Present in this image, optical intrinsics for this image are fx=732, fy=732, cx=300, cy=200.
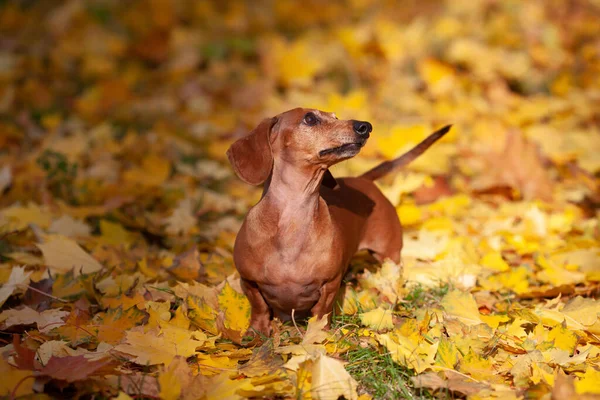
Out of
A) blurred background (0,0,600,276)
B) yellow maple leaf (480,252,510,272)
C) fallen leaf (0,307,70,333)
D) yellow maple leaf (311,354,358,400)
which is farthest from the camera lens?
blurred background (0,0,600,276)

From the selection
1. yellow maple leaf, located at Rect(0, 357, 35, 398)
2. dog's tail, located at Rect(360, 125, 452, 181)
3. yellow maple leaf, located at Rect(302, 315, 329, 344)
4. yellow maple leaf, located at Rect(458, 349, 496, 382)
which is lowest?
yellow maple leaf, located at Rect(458, 349, 496, 382)

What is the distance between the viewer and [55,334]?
244 centimetres

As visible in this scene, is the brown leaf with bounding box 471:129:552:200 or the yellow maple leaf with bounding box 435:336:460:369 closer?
the yellow maple leaf with bounding box 435:336:460:369

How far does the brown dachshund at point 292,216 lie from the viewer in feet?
8.21

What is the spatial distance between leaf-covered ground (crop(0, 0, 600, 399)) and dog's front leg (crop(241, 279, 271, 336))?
64mm

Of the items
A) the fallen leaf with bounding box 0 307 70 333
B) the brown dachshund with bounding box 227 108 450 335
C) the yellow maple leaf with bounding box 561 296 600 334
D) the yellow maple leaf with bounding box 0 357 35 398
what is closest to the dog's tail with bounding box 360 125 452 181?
the brown dachshund with bounding box 227 108 450 335

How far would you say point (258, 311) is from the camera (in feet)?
8.77

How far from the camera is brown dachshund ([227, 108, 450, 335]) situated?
2502 mm

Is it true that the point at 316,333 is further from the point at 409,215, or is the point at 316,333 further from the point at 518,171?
the point at 518,171

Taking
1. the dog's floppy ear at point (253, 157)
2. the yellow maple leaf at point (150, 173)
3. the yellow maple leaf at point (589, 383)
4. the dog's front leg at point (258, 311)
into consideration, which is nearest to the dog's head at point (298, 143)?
the dog's floppy ear at point (253, 157)

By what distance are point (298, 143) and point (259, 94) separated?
3276mm

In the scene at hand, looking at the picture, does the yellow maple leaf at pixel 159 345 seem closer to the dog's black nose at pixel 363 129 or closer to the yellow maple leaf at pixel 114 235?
the dog's black nose at pixel 363 129

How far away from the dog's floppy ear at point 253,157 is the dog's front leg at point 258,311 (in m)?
0.40

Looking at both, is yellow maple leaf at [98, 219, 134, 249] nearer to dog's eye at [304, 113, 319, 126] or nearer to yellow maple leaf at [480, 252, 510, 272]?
dog's eye at [304, 113, 319, 126]
